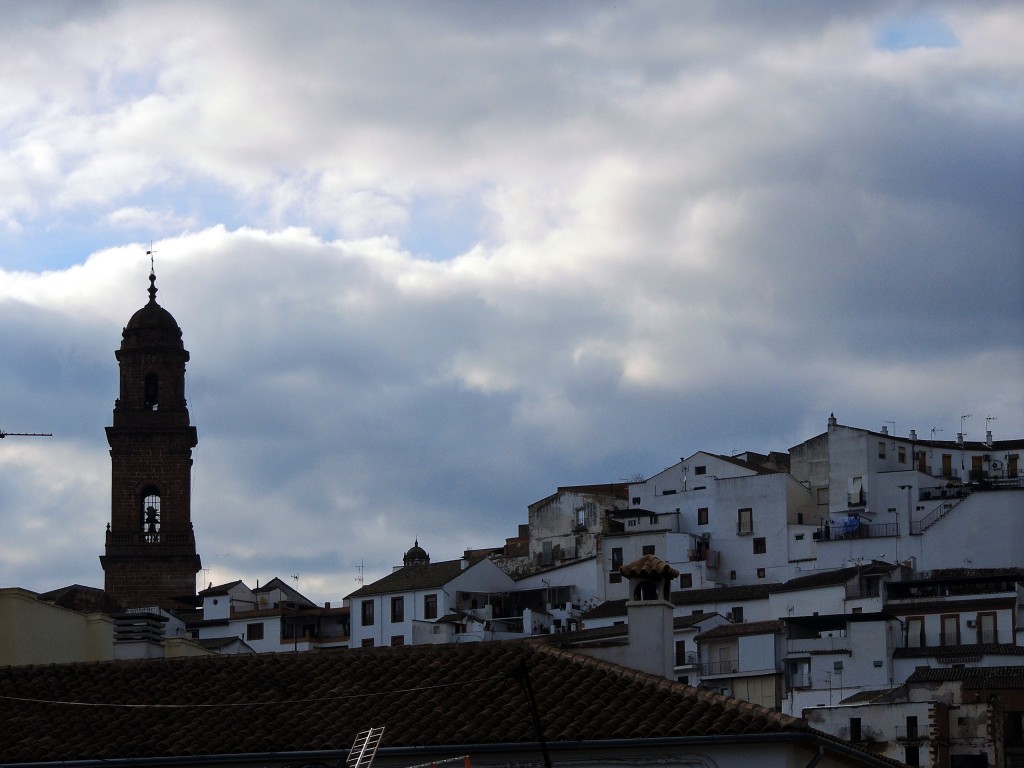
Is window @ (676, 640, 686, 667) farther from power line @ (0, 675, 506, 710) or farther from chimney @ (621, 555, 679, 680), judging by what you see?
power line @ (0, 675, 506, 710)

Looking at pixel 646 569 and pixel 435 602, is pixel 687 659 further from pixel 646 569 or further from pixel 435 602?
pixel 646 569

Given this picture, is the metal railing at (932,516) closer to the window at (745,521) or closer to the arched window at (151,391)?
the window at (745,521)

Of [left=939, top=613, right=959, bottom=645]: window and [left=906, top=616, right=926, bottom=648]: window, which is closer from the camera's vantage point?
[left=939, top=613, right=959, bottom=645]: window

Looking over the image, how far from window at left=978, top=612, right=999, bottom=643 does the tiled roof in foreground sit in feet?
194

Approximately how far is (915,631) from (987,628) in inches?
120

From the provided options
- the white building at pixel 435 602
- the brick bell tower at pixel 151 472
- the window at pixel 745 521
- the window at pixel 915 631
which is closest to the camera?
the window at pixel 915 631

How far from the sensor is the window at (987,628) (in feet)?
291

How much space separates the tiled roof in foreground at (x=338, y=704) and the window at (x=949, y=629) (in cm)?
5881

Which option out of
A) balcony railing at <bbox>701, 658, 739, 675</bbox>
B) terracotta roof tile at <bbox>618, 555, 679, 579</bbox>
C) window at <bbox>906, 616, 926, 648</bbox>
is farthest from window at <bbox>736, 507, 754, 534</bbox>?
terracotta roof tile at <bbox>618, 555, 679, 579</bbox>

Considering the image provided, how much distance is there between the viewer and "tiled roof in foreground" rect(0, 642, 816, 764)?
28953 millimetres

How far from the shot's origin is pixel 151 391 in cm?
12650

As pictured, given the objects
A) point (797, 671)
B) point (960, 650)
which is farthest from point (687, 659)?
point (960, 650)

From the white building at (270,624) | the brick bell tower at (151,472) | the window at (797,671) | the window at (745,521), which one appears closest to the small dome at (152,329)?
the brick bell tower at (151,472)

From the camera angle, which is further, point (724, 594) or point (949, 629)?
point (724, 594)
